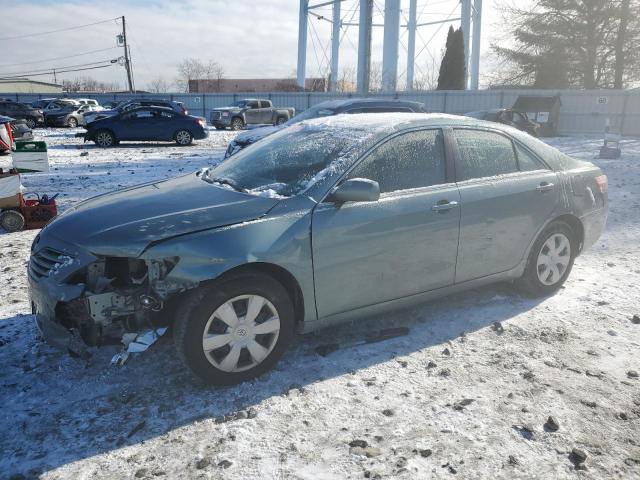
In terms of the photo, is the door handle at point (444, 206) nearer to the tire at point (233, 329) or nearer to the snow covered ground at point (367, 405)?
the snow covered ground at point (367, 405)

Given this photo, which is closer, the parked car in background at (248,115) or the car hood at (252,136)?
the car hood at (252,136)

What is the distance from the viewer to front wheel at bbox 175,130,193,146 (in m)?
18.8

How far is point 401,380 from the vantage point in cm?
333

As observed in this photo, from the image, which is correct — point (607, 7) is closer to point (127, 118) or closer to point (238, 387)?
point (127, 118)

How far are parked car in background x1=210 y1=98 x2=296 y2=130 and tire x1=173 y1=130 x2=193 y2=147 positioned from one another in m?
8.48

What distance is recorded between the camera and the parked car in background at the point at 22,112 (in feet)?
83.5

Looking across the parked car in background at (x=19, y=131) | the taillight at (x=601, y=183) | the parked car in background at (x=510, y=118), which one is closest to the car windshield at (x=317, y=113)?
the taillight at (x=601, y=183)

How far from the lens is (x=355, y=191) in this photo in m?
3.35

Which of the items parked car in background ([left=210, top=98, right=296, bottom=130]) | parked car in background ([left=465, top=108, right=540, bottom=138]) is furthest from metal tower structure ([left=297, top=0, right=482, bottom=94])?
parked car in background ([left=465, top=108, right=540, bottom=138])

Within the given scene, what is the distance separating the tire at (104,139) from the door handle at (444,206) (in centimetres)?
1628

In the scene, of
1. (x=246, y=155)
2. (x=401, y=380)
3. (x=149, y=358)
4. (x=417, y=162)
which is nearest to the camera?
(x=401, y=380)

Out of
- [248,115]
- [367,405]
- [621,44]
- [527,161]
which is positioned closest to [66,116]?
[248,115]

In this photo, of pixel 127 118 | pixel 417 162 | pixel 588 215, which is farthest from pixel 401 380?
pixel 127 118

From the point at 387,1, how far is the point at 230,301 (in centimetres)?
3671
